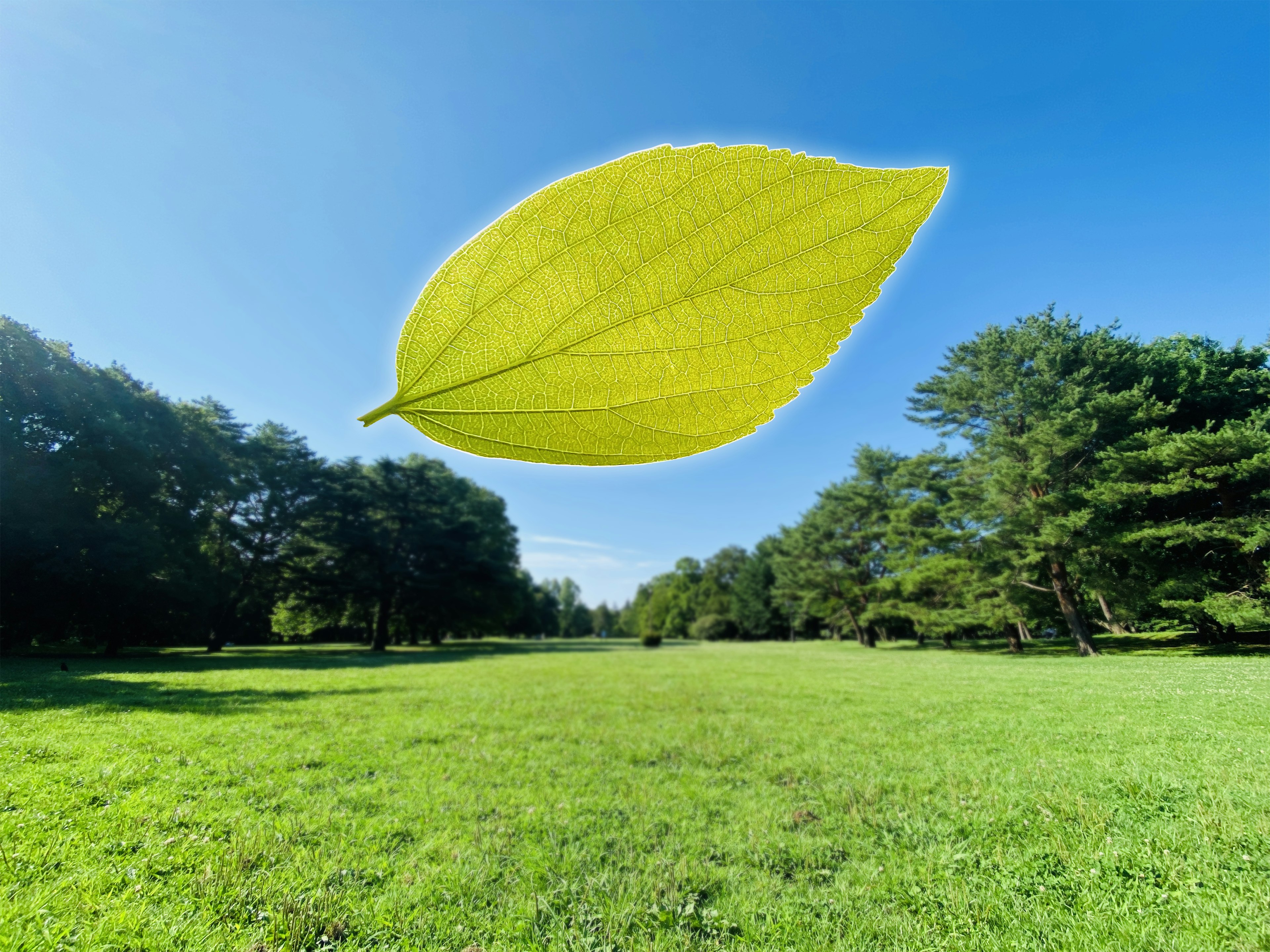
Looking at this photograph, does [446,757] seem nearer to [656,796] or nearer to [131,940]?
[656,796]

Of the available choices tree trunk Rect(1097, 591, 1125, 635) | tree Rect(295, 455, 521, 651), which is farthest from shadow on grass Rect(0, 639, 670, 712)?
tree trunk Rect(1097, 591, 1125, 635)

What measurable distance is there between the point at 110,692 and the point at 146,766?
101cm

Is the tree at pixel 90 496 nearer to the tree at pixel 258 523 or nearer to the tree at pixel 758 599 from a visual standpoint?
the tree at pixel 258 523

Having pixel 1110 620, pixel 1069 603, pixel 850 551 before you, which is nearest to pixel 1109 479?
pixel 1110 620

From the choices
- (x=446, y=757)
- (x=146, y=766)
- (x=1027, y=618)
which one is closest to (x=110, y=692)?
(x=146, y=766)

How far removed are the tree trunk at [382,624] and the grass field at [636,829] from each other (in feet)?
80.5

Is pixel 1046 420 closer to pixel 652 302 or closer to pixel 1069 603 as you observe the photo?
pixel 1069 603

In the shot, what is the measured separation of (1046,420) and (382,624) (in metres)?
31.7

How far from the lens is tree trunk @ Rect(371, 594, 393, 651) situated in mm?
29000

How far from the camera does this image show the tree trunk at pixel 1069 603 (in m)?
8.45

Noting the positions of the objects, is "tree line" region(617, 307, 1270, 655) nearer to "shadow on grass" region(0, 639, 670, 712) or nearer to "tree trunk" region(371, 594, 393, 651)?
"shadow on grass" region(0, 639, 670, 712)

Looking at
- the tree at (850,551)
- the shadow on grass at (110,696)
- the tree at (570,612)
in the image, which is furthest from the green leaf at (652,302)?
the tree at (570,612)

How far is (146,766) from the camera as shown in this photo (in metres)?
3.00

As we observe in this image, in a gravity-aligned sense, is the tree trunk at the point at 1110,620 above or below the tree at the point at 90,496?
below
